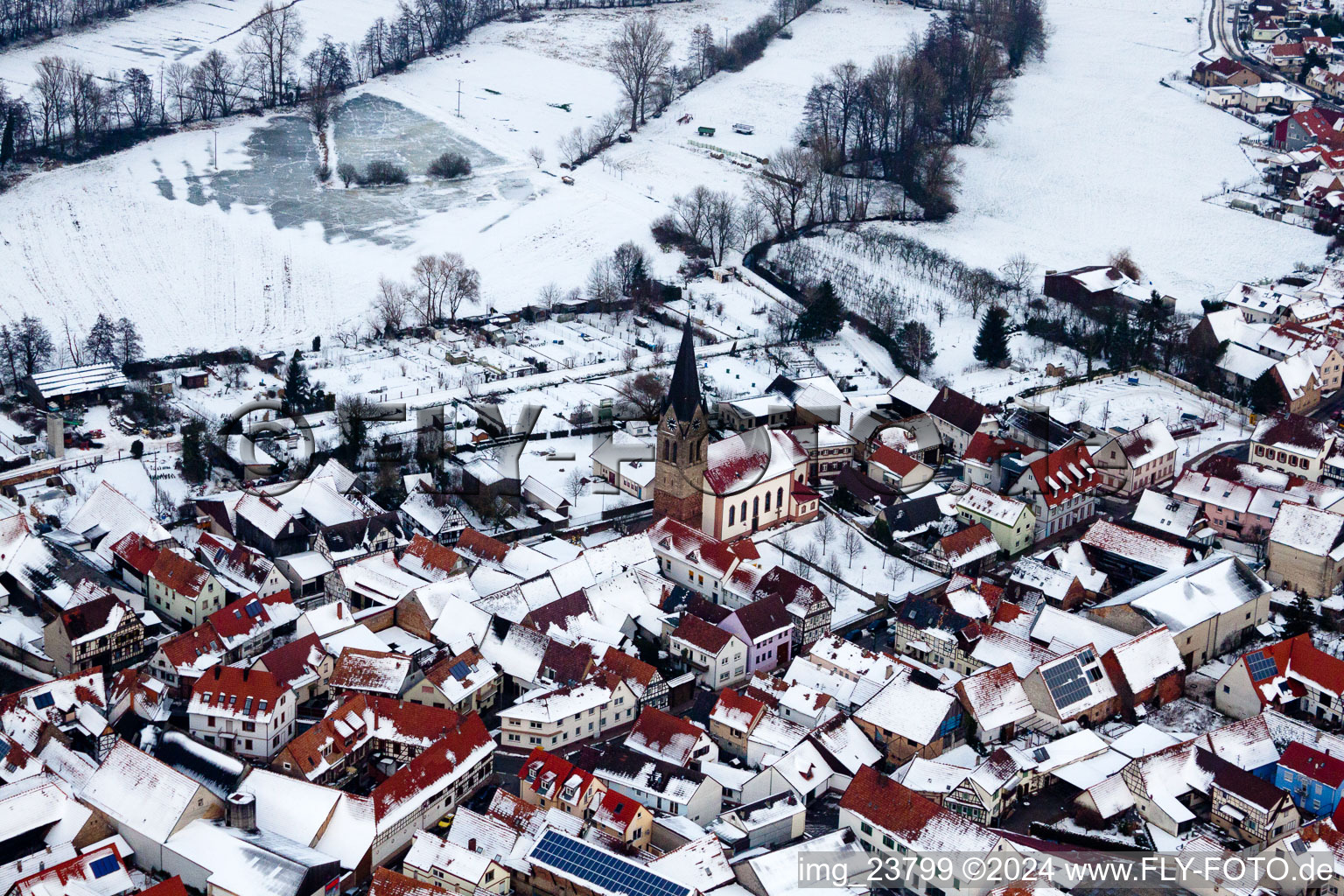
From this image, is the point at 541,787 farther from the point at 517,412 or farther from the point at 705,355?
the point at 705,355

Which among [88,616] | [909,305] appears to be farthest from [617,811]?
[909,305]

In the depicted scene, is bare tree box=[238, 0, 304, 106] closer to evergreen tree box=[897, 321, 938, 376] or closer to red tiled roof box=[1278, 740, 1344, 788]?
evergreen tree box=[897, 321, 938, 376]

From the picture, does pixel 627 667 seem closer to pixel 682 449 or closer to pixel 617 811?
pixel 617 811

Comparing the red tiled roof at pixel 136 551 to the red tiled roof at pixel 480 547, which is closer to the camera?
A: the red tiled roof at pixel 136 551

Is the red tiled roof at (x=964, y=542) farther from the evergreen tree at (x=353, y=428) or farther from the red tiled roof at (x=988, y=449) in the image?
the evergreen tree at (x=353, y=428)

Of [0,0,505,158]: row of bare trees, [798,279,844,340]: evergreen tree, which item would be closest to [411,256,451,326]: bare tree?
[798,279,844,340]: evergreen tree

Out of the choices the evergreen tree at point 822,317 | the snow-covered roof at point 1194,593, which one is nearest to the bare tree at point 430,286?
the evergreen tree at point 822,317

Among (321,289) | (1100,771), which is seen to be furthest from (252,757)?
(321,289)
